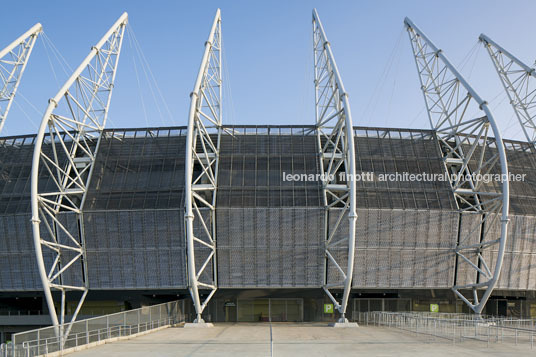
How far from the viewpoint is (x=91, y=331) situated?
23078 millimetres

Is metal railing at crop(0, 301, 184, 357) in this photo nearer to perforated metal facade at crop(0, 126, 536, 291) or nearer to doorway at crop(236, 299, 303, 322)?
perforated metal facade at crop(0, 126, 536, 291)

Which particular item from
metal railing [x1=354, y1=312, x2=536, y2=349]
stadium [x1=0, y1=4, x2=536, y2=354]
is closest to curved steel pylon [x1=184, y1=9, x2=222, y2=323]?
stadium [x1=0, y1=4, x2=536, y2=354]

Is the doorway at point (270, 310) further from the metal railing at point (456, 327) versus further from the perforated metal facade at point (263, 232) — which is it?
the metal railing at point (456, 327)

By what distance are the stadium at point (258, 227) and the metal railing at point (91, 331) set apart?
11.9 feet

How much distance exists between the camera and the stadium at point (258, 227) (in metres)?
38.4

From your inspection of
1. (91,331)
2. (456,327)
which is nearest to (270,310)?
(456,327)

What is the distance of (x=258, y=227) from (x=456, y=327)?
16.9 meters

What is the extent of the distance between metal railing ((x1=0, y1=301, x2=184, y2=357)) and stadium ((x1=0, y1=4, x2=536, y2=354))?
11.9ft

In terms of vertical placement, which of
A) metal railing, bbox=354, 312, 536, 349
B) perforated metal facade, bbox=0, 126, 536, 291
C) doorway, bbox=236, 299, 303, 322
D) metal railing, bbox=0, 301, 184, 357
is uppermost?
perforated metal facade, bbox=0, 126, 536, 291

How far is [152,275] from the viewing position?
39.3 meters

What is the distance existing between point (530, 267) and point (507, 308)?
7158 mm

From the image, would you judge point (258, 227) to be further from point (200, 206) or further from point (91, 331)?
point (91, 331)

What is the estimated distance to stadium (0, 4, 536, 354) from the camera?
38.4 meters

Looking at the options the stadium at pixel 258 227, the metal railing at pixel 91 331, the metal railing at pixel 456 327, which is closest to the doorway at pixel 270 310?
the stadium at pixel 258 227
